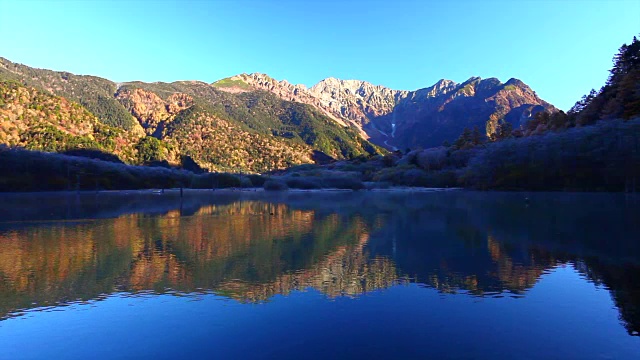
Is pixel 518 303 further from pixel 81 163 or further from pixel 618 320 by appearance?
pixel 81 163

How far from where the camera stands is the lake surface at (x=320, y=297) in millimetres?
8070

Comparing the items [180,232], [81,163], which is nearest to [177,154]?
[81,163]

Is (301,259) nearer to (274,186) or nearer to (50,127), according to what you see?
(274,186)

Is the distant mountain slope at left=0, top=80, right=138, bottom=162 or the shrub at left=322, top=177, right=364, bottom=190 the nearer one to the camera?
the shrub at left=322, top=177, right=364, bottom=190

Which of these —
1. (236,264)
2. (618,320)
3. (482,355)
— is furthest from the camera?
(236,264)

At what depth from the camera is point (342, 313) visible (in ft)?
32.5

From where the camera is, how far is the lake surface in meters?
8.07

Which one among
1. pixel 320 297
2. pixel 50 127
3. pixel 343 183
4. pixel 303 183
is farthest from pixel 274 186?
pixel 320 297

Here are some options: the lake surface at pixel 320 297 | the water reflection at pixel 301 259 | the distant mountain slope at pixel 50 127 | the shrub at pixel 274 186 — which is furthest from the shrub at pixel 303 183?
the lake surface at pixel 320 297

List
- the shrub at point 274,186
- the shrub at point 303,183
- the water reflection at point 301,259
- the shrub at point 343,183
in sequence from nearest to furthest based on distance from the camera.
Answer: the water reflection at point 301,259 < the shrub at point 274,186 < the shrub at point 343,183 < the shrub at point 303,183

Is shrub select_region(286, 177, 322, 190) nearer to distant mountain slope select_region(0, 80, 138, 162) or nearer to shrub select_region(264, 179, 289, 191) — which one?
shrub select_region(264, 179, 289, 191)

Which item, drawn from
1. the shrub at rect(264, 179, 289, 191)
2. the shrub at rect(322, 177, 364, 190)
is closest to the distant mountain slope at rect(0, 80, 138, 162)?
the shrub at rect(264, 179, 289, 191)

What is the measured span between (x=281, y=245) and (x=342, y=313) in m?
9.32

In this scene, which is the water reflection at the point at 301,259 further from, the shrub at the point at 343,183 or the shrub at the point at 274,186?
the shrub at the point at 343,183
